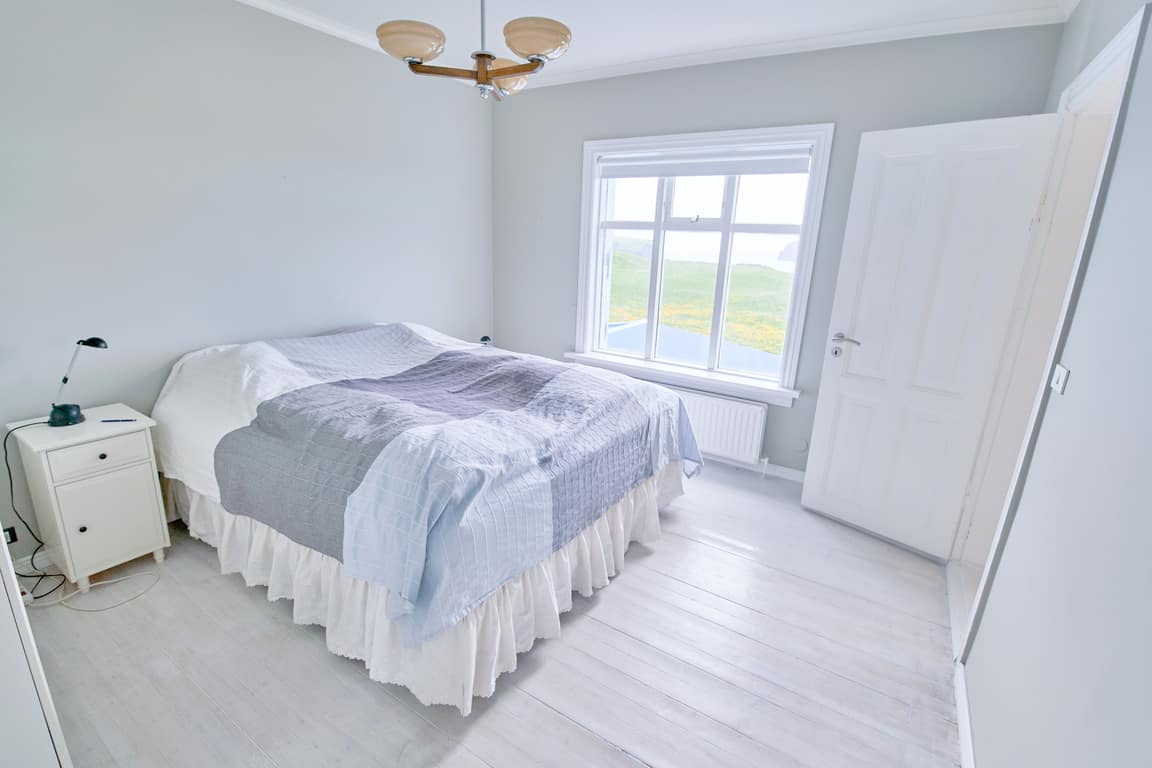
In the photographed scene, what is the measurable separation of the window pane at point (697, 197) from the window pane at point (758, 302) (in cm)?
26

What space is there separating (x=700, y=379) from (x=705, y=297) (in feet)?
1.89

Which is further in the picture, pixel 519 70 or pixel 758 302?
pixel 758 302

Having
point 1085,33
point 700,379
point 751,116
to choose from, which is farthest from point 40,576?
point 1085,33

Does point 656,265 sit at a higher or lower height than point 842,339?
higher

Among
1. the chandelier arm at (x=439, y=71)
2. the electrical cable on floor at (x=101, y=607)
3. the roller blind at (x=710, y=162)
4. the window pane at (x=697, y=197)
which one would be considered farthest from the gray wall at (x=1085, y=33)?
the electrical cable on floor at (x=101, y=607)

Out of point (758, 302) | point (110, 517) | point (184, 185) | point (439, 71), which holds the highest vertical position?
point (439, 71)

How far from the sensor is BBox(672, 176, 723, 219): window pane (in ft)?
11.1

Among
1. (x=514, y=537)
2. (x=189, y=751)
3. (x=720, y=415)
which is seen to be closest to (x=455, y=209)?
(x=720, y=415)

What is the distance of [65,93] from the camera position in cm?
208

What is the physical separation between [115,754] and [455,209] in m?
3.46

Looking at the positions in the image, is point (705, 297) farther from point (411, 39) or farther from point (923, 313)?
point (411, 39)

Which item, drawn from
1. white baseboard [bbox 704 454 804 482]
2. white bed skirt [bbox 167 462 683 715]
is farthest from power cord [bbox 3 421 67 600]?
white baseboard [bbox 704 454 804 482]

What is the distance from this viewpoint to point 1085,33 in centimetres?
197

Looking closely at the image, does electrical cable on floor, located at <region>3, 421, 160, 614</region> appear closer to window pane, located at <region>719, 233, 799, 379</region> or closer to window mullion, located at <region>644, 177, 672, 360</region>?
window mullion, located at <region>644, 177, 672, 360</region>
